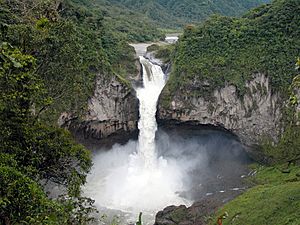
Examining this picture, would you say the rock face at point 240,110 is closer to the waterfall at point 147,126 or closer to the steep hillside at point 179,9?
the waterfall at point 147,126

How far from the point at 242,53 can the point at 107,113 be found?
38.2 feet

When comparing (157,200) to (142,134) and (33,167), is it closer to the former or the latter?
(142,134)

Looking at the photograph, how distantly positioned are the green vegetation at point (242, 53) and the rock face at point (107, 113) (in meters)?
3.07

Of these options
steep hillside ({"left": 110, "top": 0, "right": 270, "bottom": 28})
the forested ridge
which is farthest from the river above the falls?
steep hillside ({"left": 110, "top": 0, "right": 270, "bottom": 28})

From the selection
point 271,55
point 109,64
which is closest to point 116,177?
point 109,64

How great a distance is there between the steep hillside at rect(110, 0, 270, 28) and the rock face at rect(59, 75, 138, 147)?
49130 millimetres

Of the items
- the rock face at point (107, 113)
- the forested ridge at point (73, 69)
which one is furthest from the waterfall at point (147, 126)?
the forested ridge at point (73, 69)

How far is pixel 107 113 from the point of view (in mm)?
29656

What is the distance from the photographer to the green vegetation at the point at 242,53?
3039 centimetres

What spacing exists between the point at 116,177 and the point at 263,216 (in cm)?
1285

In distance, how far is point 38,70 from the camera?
12.1m

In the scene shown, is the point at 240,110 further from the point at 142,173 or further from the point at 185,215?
the point at 185,215

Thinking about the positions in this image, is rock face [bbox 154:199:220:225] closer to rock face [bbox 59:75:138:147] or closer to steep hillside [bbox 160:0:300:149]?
steep hillside [bbox 160:0:300:149]

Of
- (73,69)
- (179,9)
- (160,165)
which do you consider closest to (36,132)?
(73,69)
